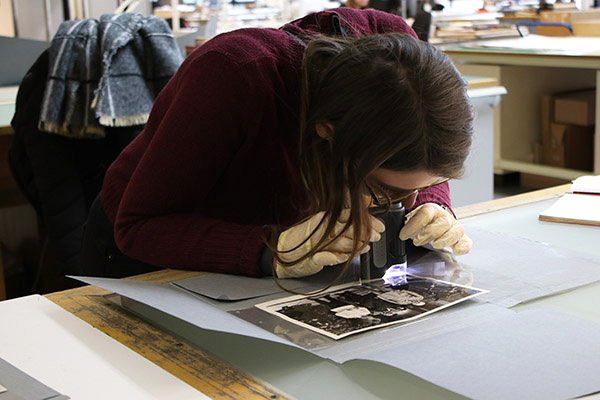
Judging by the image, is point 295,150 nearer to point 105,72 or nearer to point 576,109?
point 105,72

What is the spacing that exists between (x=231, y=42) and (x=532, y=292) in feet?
1.76

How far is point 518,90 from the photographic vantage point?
13.4ft

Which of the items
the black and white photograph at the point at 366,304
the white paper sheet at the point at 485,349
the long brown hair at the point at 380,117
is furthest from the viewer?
the long brown hair at the point at 380,117

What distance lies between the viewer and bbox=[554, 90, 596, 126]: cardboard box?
3.94 metres

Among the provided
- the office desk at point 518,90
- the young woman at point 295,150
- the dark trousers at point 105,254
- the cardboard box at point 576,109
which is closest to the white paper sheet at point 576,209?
the young woman at point 295,150

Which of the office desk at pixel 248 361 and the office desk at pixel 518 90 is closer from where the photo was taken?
the office desk at pixel 248 361

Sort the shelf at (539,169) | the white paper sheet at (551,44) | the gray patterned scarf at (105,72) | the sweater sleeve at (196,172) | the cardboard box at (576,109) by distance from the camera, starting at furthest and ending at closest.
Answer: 1. the cardboard box at (576,109)
2. the shelf at (539,169)
3. the white paper sheet at (551,44)
4. the gray patterned scarf at (105,72)
5. the sweater sleeve at (196,172)

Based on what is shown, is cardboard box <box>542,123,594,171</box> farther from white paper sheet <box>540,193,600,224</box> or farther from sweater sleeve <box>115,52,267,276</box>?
sweater sleeve <box>115,52,267,276</box>

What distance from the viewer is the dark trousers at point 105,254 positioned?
1.46m

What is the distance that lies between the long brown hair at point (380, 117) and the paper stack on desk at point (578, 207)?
35 centimetres

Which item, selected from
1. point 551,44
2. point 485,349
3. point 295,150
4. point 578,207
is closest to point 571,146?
point 551,44

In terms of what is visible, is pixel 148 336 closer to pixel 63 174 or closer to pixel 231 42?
pixel 231 42

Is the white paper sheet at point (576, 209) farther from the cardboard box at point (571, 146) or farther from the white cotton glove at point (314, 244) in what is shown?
the cardboard box at point (571, 146)

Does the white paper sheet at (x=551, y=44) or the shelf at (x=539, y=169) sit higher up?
the white paper sheet at (x=551, y=44)
